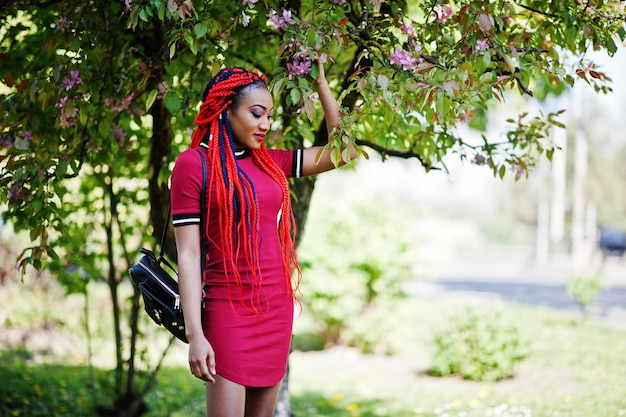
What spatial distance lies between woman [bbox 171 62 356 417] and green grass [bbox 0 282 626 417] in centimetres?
277

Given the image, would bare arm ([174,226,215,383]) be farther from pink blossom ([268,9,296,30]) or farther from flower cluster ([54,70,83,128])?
flower cluster ([54,70,83,128])

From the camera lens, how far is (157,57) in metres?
3.03

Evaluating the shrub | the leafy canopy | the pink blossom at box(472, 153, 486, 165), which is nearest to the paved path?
the shrub

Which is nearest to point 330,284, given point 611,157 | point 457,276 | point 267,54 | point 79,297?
point 79,297

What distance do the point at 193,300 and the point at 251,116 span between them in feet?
2.21

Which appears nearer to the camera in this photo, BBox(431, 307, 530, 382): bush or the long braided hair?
the long braided hair

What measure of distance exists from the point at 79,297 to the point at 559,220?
25.0m

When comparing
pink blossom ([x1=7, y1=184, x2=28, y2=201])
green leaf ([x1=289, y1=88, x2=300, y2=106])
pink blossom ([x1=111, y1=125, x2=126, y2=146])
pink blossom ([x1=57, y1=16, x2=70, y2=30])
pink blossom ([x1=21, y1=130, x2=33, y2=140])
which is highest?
pink blossom ([x1=57, y1=16, x2=70, y2=30])

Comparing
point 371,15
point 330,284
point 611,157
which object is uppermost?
point 611,157

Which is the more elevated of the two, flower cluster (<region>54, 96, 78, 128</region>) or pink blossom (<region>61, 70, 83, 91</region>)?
pink blossom (<region>61, 70, 83, 91</region>)

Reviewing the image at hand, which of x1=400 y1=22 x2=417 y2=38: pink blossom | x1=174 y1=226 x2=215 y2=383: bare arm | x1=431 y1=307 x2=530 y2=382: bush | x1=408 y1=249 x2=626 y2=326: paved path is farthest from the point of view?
x1=408 y1=249 x2=626 y2=326: paved path

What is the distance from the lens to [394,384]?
6.47 meters

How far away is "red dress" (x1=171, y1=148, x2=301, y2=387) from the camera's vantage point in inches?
86.2

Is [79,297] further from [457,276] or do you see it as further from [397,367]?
[457,276]
